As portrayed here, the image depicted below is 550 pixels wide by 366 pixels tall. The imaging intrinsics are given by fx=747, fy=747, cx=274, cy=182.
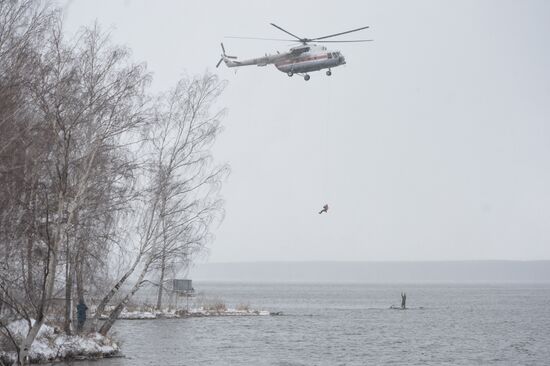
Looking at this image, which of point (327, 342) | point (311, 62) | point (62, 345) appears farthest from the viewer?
point (327, 342)

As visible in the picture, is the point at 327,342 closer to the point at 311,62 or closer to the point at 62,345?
the point at 311,62

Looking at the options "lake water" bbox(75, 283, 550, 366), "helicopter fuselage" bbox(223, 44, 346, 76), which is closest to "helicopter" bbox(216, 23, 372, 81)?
"helicopter fuselage" bbox(223, 44, 346, 76)

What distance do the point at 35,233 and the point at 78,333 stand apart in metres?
13.7

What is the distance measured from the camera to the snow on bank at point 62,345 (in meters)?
29.8

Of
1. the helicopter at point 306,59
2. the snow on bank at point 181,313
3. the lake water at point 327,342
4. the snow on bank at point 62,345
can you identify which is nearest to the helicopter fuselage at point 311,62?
the helicopter at point 306,59

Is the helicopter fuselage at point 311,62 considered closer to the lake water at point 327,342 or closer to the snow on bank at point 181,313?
the lake water at point 327,342

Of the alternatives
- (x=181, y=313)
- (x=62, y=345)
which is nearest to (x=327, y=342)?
(x=181, y=313)

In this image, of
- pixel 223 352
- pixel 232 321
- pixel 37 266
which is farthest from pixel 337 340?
pixel 37 266

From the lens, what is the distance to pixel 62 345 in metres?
31.3

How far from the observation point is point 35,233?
21328 mm

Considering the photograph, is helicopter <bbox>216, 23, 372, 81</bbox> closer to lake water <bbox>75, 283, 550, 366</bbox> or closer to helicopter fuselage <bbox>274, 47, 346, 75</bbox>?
helicopter fuselage <bbox>274, 47, 346, 75</bbox>

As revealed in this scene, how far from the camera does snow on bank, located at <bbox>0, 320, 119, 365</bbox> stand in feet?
97.7

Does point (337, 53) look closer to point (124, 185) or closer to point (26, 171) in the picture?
point (124, 185)

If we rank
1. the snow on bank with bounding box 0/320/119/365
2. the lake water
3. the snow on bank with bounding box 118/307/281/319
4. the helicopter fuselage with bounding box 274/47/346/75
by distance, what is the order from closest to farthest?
the snow on bank with bounding box 0/320/119/365
the lake water
the helicopter fuselage with bounding box 274/47/346/75
the snow on bank with bounding box 118/307/281/319
